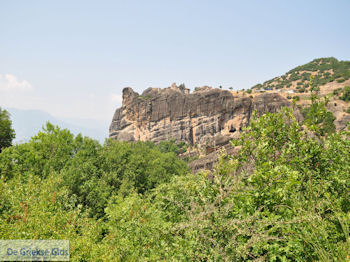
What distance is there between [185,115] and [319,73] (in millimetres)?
60463

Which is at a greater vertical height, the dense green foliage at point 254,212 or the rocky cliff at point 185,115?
the rocky cliff at point 185,115

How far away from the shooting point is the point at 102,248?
21.8 ft

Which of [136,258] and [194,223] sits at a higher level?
[194,223]

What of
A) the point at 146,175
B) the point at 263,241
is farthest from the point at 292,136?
the point at 146,175

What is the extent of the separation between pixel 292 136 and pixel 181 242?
3473mm

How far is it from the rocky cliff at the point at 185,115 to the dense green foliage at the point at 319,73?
86.7 ft

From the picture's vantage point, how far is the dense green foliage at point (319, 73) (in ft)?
254

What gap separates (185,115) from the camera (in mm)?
83375

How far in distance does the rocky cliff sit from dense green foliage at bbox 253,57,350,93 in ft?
86.7

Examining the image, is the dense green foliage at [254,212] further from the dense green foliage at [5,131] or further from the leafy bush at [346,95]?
the leafy bush at [346,95]

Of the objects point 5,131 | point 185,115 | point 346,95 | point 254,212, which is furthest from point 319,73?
point 254,212

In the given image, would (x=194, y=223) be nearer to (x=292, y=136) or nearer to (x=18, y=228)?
(x=292, y=136)

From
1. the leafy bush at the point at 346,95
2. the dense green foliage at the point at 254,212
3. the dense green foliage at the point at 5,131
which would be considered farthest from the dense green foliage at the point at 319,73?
the dense green foliage at the point at 5,131

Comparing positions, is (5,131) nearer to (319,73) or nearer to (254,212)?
(254,212)
